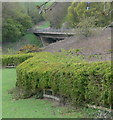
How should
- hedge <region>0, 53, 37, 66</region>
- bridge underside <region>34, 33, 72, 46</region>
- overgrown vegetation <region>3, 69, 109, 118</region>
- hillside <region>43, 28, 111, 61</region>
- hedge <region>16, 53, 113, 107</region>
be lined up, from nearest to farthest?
1. hedge <region>16, 53, 113, 107</region>
2. overgrown vegetation <region>3, 69, 109, 118</region>
3. hedge <region>0, 53, 37, 66</region>
4. hillside <region>43, 28, 111, 61</region>
5. bridge underside <region>34, 33, 72, 46</region>

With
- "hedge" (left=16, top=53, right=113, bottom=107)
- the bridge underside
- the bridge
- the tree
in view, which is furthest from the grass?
the bridge underside

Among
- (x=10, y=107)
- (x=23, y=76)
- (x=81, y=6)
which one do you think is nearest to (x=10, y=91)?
(x=23, y=76)

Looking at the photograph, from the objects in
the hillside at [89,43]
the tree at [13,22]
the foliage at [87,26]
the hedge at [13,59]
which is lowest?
the hedge at [13,59]

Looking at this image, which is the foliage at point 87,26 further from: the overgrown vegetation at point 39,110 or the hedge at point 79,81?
the overgrown vegetation at point 39,110

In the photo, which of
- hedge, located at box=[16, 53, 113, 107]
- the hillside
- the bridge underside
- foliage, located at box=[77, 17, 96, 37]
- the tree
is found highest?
the tree

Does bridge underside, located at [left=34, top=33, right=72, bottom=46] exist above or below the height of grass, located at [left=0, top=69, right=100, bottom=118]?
above

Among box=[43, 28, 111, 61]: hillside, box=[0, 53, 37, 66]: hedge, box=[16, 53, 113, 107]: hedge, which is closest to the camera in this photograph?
box=[16, 53, 113, 107]: hedge

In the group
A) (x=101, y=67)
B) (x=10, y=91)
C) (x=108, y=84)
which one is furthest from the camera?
(x=10, y=91)

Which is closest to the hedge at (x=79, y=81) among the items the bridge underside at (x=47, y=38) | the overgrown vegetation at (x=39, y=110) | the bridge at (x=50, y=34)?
the overgrown vegetation at (x=39, y=110)

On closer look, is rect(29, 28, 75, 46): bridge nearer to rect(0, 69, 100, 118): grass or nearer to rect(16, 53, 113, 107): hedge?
rect(16, 53, 113, 107): hedge

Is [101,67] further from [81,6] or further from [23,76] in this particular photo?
[81,6]

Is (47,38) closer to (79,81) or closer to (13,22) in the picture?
(13,22)

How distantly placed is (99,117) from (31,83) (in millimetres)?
5629

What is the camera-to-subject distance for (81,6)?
44938 mm
